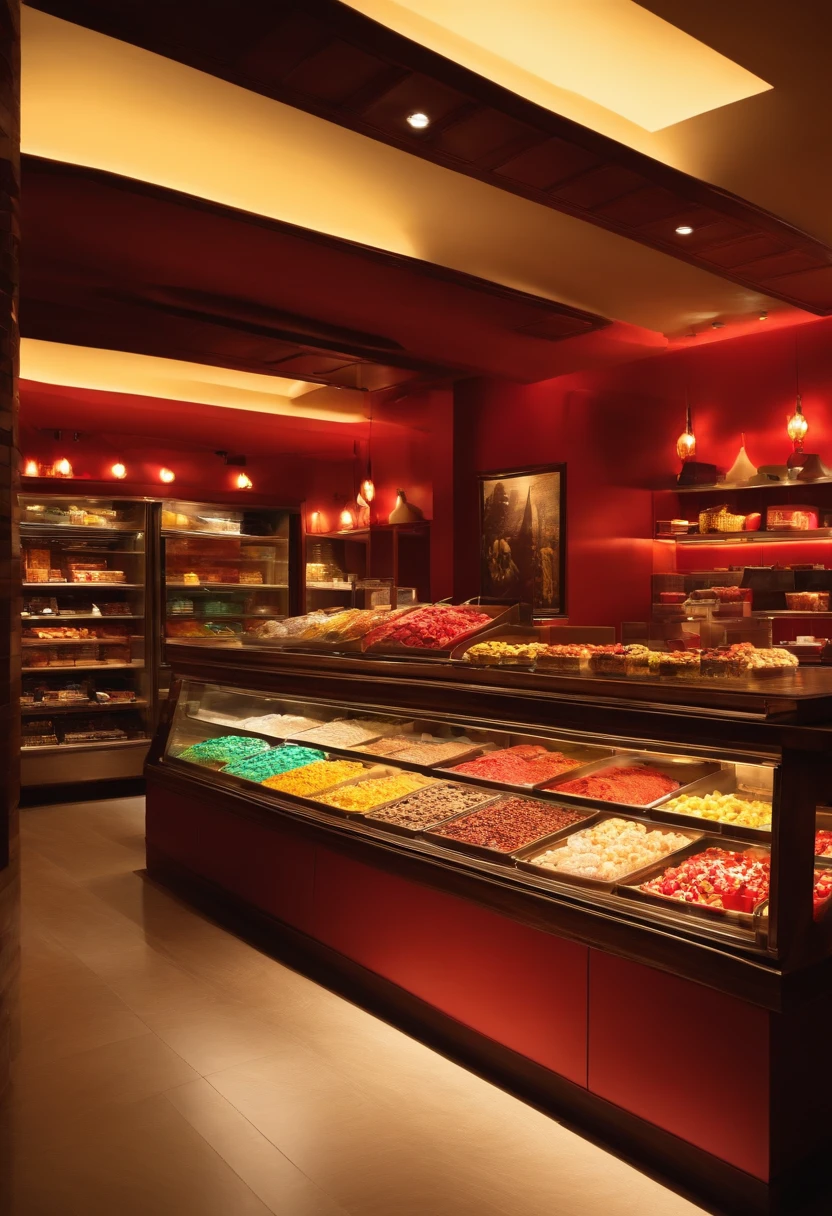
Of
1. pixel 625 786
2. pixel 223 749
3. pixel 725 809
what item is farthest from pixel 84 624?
pixel 725 809

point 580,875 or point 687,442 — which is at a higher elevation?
point 687,442

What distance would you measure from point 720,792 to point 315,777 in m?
2.08

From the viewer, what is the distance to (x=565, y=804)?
3576 mm

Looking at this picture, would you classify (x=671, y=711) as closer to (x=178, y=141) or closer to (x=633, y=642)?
(x=633, y=642)

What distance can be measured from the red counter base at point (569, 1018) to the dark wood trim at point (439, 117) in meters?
3.25

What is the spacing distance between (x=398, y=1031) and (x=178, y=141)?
14.3 feet

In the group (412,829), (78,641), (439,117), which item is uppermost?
(439,117)

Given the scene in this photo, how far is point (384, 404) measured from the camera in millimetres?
9531

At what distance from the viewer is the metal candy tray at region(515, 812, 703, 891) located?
3010 millimetres

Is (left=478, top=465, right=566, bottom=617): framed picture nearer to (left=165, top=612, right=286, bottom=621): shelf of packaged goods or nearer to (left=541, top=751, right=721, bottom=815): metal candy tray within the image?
(left=165, top=612, right=286, bottom=621): shelf of packaged goods

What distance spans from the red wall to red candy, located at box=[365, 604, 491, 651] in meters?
3.42

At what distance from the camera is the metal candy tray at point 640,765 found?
333cm

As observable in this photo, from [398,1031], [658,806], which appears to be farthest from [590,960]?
[398,1031]

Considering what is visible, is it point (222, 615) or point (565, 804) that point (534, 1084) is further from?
point (222, 615)
